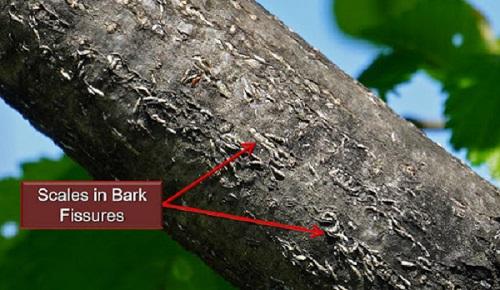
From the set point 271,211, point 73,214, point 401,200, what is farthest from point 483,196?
point 73,214

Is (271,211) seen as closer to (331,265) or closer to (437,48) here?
(331,265)

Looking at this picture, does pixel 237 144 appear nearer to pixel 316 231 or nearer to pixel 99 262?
pixel 316 231

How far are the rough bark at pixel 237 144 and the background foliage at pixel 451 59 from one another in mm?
460

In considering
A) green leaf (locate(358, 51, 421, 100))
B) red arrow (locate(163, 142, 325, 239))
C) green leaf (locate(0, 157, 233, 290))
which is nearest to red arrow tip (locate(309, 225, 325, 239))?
red arrow (locate(163, 142, 325, 239))

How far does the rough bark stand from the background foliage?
46 cm

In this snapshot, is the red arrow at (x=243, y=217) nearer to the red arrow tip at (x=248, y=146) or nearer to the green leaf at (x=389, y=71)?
the red arrow tip at (x=248, y=146)

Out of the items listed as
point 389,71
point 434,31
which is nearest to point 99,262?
point 389,71

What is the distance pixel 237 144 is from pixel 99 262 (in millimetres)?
616

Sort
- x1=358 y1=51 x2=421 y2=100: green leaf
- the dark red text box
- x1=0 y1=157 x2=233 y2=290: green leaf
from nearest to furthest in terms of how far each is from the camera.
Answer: the dark red text box < x1=0 y1=157 x2=233 y2=290: green leaf < x1=358 y1=51 x2=421 y2=100: green leaf

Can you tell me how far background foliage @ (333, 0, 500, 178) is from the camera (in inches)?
59.4

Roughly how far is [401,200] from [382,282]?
9 cm

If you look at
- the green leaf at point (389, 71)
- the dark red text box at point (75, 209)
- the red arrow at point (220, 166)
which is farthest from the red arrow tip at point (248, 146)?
the green leaf at point (389, 71)

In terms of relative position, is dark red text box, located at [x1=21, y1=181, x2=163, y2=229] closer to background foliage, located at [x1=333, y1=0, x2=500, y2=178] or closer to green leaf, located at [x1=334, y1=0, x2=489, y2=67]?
background foliage, located at [x1=333, y1=0, x2=500, y2=178]

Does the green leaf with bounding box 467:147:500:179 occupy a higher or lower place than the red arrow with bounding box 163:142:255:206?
higher
